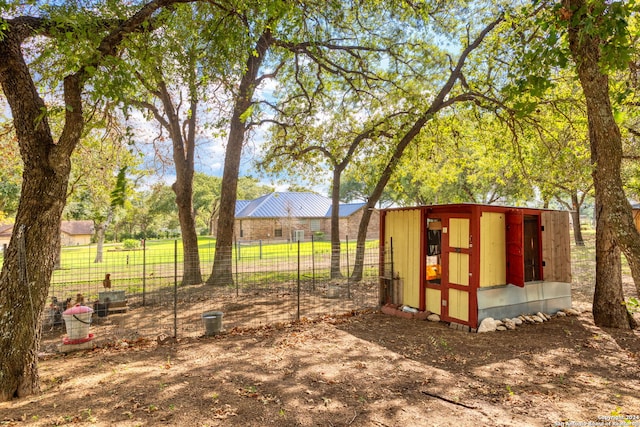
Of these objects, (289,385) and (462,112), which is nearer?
(289,385)

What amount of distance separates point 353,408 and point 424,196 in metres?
29.3

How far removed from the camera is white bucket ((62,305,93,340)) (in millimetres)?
5594

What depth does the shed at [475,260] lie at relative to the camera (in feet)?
22.6

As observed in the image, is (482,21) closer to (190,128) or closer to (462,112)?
(462,112)

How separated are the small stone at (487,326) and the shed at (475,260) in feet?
0.30

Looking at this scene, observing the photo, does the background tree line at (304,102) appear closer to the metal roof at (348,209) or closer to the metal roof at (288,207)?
the metal roof at (288,207)

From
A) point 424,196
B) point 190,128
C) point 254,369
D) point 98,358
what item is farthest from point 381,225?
point 424,196

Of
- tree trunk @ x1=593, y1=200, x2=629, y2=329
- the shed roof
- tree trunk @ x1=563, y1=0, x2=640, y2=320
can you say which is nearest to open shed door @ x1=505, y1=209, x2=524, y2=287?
tree trunk @ x1=593, y1=200, x2=629, y2=329

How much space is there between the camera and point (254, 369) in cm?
482

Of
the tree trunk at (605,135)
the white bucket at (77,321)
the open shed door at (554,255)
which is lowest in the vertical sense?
the white bucket at (77,321)

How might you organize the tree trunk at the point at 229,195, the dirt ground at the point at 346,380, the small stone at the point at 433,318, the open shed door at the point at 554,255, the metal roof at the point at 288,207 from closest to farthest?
the dirt ground at the point at 346,380 < the small stone at the point at 433,318 < the open shed door at the point at 554,255 < the tree trunk at the point at 229,195 < the metal roof at the point at 288,207

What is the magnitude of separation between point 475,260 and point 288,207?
27881mm

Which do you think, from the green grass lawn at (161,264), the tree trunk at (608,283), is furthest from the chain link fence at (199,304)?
the tree trunk at (608,283)

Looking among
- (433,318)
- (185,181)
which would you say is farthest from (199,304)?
(433,318)
